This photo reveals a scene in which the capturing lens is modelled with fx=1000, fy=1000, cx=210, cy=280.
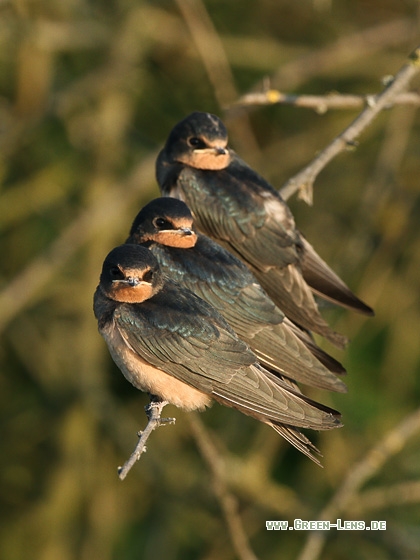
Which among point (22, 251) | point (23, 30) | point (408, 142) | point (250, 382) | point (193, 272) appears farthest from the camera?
point (22, 251)

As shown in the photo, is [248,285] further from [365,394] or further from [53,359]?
[53,359]

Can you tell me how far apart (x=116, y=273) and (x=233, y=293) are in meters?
0.58

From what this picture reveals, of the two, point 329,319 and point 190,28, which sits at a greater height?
point 190,28

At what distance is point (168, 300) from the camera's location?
4.48 m

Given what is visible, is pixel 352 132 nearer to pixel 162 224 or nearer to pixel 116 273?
pixel 162 224

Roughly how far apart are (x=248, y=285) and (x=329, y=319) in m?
3.06

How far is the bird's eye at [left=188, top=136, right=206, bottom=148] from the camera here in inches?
225

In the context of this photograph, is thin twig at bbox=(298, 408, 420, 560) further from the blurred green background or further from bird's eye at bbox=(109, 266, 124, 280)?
bird's eye at bbox=(109, 266, 124, 280)

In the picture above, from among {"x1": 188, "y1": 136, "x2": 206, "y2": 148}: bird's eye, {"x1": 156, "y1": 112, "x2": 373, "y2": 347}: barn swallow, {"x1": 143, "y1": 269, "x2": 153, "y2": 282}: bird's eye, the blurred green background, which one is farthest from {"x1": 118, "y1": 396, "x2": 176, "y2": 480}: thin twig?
the blurred green background

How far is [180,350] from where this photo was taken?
4.41 metres

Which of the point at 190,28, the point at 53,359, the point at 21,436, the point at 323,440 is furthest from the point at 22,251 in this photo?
the point at 323,440

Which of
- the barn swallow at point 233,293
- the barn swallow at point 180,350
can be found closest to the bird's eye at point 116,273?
the barn swallow at point 180,350

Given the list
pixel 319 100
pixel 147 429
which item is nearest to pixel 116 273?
pixel 147 429

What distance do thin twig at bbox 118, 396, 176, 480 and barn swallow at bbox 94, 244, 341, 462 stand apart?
0.15 m
